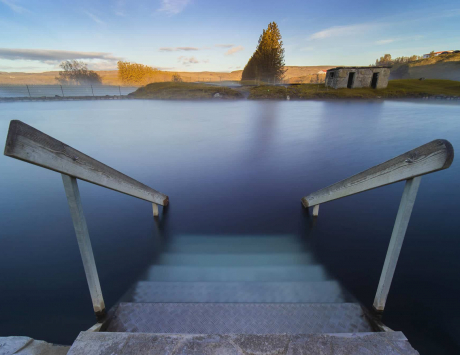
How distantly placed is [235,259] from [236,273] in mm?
261

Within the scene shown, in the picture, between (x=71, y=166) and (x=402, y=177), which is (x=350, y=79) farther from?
(x=71, y=166)

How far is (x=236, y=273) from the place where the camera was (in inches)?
99.3

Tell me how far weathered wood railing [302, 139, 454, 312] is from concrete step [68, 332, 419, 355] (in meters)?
0.64

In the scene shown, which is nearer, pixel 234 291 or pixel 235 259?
pixel 234 291

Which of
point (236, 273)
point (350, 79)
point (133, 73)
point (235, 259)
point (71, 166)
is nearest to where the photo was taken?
point (71, 166)

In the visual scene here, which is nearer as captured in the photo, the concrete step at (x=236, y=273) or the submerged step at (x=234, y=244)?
the concrete step at (x=236, y=273)

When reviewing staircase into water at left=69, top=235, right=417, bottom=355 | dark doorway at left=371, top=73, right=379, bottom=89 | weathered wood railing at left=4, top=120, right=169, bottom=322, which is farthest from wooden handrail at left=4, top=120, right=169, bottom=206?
dark doorway at left=371, top=73, right=379, bottom=89

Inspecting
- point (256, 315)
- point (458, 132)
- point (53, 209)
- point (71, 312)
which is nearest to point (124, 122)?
point (53, 209)

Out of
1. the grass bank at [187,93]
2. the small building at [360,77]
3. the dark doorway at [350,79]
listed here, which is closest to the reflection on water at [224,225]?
the grass bank at [187,93]

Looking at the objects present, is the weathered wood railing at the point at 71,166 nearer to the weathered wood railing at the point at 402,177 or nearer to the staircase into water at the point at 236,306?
the staircase into water at the point at 236,306

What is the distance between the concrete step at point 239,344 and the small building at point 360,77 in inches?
1099

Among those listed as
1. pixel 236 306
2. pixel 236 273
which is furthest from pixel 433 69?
pixel 236 306

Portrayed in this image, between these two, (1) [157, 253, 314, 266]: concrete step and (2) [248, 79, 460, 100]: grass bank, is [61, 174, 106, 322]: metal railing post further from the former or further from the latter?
(2) [248, 79, 460, 100]: grass bank

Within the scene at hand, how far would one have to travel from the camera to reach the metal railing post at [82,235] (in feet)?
4.99
